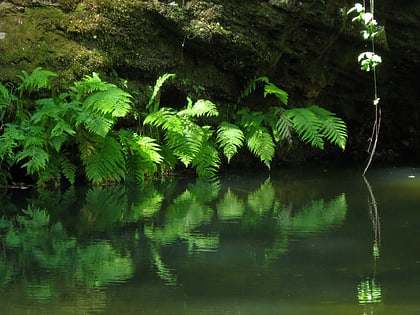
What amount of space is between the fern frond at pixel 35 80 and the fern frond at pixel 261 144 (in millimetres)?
2421

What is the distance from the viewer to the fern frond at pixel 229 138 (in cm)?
840

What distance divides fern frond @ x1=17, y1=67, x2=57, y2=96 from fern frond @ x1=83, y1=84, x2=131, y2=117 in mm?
452

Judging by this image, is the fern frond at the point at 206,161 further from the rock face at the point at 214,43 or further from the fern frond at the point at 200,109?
the rock face at the point at 214,43

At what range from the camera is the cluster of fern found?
7.36 metres

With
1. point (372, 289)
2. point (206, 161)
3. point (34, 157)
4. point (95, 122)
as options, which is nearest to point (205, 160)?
point (206, 161)

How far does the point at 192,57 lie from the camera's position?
9031 mm

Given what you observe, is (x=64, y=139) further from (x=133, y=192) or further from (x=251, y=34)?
(x=251, y=34)

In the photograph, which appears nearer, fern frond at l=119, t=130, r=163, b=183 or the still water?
the still water

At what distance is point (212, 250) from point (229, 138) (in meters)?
3.84

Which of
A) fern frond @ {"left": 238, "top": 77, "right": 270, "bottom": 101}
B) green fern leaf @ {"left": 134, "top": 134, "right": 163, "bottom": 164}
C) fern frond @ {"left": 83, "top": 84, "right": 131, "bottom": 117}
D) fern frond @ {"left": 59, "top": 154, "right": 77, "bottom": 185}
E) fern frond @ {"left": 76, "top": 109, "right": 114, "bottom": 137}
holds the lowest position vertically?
fern frond @ {"left": 59, "top": 154, "right": 77, "bottom": 185}

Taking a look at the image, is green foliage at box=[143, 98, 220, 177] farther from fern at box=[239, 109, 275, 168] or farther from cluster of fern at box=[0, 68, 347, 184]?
fern at box=[239, 109, 275, 168]

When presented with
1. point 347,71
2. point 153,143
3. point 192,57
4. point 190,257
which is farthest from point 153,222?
point 347,71

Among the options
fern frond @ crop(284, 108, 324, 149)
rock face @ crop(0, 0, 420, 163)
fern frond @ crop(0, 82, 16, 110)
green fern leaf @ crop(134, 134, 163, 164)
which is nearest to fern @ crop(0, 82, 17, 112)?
fern frond @ crop(0, 82, 16, 110)

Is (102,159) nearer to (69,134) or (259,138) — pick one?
(69,134)
